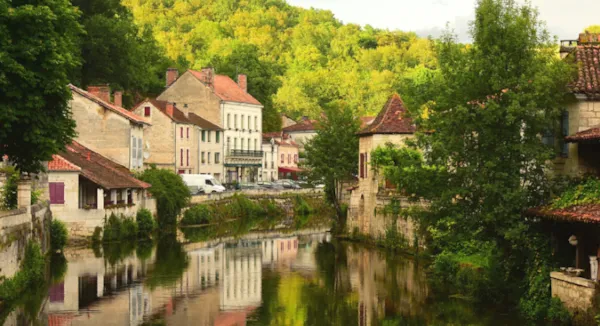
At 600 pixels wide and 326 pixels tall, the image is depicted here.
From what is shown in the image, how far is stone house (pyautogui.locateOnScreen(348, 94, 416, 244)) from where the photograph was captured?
48156mm

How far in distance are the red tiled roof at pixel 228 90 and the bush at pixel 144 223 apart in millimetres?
36696

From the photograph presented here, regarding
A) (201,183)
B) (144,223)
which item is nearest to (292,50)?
(201,183)

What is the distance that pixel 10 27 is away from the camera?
32844 millimetres

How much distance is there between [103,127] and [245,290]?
27.7 meters

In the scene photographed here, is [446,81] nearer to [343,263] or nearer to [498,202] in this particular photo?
[498,202]

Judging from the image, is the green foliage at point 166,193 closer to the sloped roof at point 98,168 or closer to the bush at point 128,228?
the sloped roof at point 98,168

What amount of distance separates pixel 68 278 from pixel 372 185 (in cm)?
1869

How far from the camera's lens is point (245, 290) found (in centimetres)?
3381

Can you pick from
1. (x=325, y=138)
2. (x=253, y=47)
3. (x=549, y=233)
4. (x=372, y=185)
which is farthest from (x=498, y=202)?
(x=253, y=47)

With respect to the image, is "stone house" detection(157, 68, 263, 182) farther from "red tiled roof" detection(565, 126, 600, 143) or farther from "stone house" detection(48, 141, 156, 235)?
"red tiled roof" detection(565, 126, 600, 143)

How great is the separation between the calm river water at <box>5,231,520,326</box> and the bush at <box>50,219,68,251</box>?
2.16 feet

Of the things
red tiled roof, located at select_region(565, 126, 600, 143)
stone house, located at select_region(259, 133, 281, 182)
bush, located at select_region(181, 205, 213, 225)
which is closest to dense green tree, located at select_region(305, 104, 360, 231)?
bush, located at select_region(181, 205, 213, 225)

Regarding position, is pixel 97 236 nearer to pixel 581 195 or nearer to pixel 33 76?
pixel 33 76

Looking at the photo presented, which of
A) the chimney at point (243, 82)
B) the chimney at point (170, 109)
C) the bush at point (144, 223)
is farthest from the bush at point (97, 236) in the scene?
the chimney at point (243, 82)
